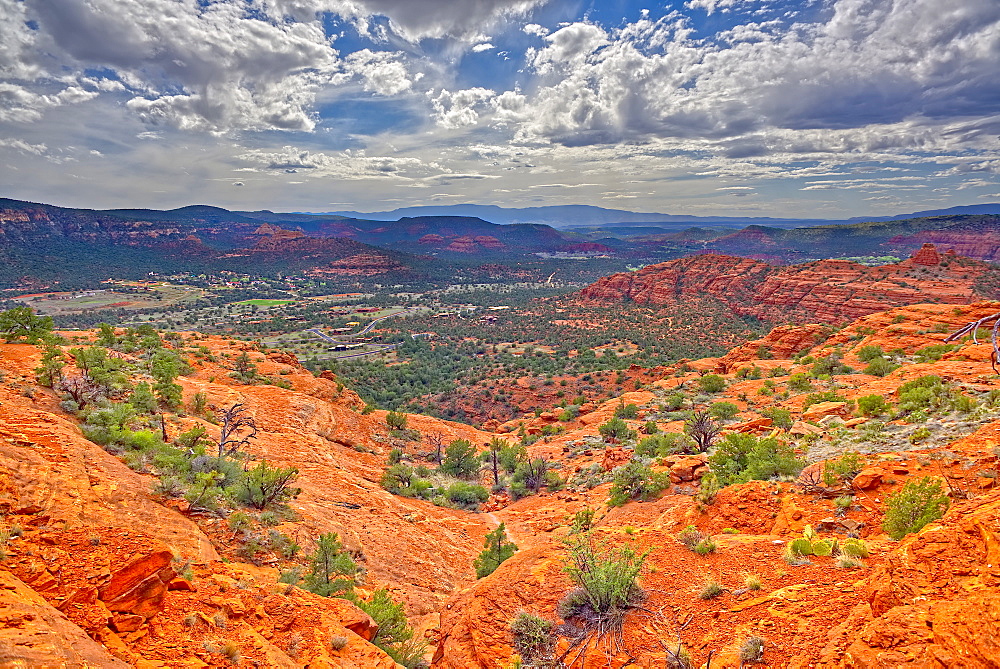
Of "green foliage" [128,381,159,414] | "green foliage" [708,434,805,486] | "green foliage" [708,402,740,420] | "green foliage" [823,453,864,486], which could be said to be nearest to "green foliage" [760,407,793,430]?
"green foliage" [708,434,805,486]

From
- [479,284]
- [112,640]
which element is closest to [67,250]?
[479,284]

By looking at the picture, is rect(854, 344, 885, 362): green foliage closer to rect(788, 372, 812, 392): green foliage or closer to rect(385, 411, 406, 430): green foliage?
rect(788, 372, 812, 392): green foliage

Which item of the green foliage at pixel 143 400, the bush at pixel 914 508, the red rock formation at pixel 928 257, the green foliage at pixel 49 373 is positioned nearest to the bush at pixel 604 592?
the bush at pixel 914 508

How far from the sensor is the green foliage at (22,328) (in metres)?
16.6

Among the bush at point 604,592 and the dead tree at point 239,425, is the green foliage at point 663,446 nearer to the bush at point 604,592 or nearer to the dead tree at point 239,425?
the bush at point 604,592

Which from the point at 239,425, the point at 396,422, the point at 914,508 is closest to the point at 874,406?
the point at 914,508

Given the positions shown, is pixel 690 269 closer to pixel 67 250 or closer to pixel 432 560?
pixel 432 560

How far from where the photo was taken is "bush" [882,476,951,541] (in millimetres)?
6609

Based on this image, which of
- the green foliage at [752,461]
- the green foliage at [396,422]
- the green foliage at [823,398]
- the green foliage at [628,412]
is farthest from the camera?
the green foliage at [396,422]

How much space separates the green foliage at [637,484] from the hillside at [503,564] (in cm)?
32

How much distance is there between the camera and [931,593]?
4.70m

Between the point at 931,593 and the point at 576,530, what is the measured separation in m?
7.02

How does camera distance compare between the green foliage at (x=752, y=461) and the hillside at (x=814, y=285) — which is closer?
the green foliage at (x=752, y=461)

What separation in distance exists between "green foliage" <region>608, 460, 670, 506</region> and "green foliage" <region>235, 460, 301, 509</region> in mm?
9599
